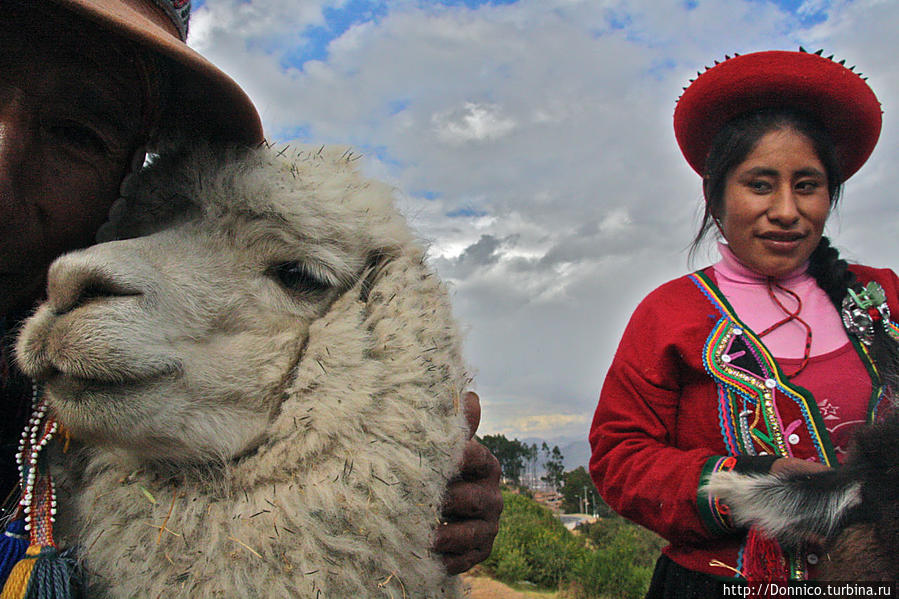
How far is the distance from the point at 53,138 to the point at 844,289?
1814 mm

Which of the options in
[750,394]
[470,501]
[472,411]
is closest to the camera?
[470,501]

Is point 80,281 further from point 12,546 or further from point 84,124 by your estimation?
point 12,546

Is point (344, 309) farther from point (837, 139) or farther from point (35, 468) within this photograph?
point (837, 139)

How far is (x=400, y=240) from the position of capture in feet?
4.06

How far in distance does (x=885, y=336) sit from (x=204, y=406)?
5.13 feet

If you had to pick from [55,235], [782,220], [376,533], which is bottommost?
[376,533]

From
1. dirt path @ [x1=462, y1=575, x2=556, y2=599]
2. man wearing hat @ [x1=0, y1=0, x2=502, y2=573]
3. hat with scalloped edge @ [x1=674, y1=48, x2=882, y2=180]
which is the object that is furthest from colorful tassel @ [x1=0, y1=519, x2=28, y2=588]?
dirt path @ [x1=462, y1=575, x2=556, y2=599]

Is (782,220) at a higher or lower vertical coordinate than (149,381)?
higher

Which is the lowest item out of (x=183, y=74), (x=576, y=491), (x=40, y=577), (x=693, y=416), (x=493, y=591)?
(x=493, y=591)

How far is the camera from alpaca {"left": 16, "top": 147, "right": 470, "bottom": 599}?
35.4 inches

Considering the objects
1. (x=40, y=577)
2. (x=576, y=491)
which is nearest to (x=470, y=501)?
(x=40, y=577)

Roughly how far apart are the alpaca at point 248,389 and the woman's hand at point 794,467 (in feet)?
2.19

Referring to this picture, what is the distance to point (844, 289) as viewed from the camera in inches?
59.8

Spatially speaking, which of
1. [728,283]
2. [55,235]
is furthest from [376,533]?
[728,283]
